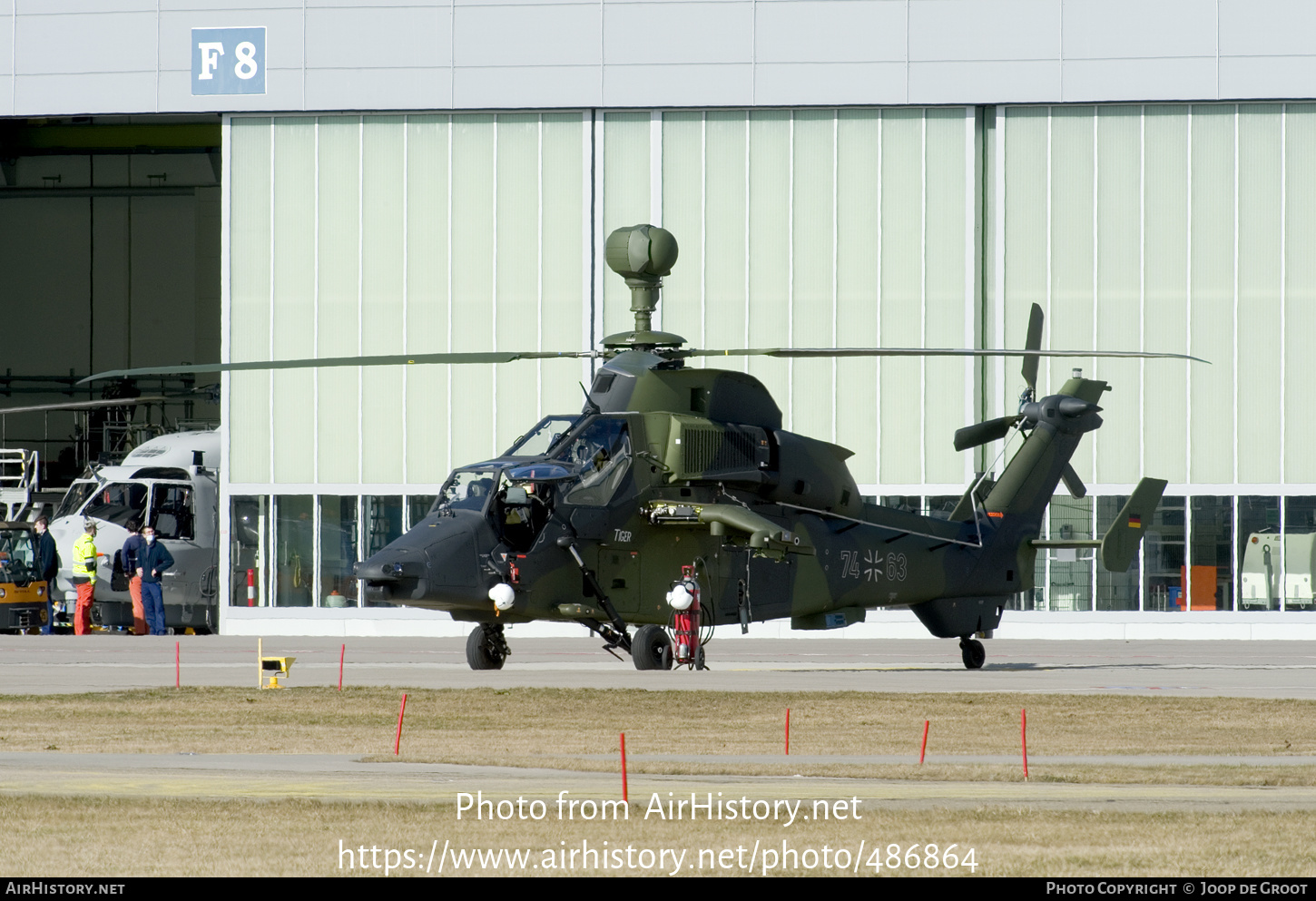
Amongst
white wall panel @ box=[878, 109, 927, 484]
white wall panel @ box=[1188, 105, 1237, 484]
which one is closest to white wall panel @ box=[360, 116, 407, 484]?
white wall panel @ box=[878, 109, 927, 484]

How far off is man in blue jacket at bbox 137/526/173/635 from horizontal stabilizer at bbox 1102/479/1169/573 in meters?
17.1

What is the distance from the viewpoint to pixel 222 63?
36781 millimetres

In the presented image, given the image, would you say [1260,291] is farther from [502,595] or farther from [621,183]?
[502,595]

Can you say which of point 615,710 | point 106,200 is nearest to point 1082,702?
point 615,710

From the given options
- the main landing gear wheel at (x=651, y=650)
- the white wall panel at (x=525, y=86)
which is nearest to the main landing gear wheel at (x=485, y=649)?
the main landing gear wheel at (x=651, y=650)

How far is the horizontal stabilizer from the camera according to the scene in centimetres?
2455

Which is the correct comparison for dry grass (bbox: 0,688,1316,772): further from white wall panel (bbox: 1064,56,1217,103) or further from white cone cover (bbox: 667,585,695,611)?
white wall panel (bbox: 1064,56,1217,103)

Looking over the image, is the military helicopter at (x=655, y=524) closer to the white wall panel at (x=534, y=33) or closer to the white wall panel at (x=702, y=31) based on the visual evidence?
the white wall panel at (x=702, y=31)

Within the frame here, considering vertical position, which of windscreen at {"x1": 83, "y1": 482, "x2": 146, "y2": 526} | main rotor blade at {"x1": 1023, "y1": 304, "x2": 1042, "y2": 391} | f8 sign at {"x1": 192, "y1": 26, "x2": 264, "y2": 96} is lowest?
windscreen at {"x1": 83, "y1": 482, "x2": 146, "y2": 526}

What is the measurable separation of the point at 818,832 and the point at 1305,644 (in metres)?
25.6

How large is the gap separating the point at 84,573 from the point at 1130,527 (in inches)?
741

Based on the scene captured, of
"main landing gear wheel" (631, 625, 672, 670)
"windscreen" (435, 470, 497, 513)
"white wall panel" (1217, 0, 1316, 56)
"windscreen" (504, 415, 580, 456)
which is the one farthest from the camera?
"white wall panel" (1217, 0, 1316, 56)

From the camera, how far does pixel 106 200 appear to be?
180 ft

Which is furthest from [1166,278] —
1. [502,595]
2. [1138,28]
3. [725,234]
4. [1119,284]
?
[502,595]
